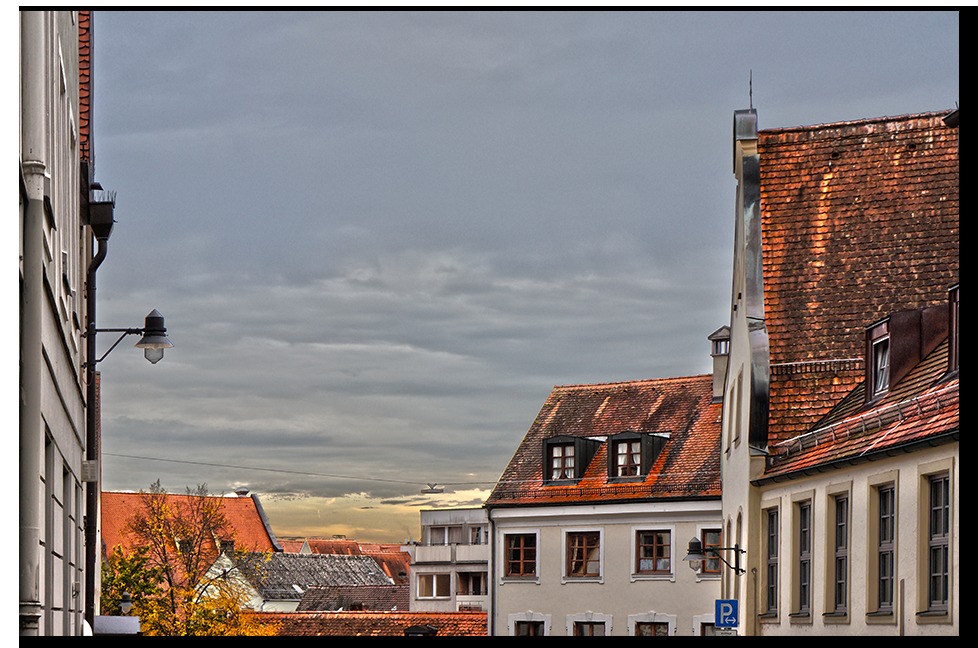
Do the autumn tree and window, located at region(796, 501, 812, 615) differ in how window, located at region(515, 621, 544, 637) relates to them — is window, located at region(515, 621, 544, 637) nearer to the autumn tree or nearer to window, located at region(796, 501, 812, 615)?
the autumn tree

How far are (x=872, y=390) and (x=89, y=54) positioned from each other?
10.5 meters

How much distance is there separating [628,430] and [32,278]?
36139 mm

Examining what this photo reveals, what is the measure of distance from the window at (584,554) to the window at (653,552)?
1.19 metres

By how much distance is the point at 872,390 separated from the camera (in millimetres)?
20422

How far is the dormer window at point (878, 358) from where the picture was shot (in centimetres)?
2002

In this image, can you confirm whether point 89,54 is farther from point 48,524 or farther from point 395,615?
point 395,615

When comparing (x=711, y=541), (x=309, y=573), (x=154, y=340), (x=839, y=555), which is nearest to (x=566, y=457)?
(x=711, y=541)

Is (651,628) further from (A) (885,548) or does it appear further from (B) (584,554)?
(A) (885,548)

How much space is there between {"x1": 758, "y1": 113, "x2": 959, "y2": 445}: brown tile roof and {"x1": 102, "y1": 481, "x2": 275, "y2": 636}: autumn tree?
2179cm

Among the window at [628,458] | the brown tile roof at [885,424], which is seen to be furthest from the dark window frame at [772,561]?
the window at [628,458]

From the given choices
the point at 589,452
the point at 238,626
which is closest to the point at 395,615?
the point at 238,626

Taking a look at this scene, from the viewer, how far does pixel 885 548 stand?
16.9 m

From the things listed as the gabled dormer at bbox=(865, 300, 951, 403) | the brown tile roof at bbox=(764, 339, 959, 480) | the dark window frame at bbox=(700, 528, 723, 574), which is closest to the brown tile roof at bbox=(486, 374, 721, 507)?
the dark window frame at bbox=(700, 528, 723, 574)

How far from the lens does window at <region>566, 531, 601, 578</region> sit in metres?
40.4
